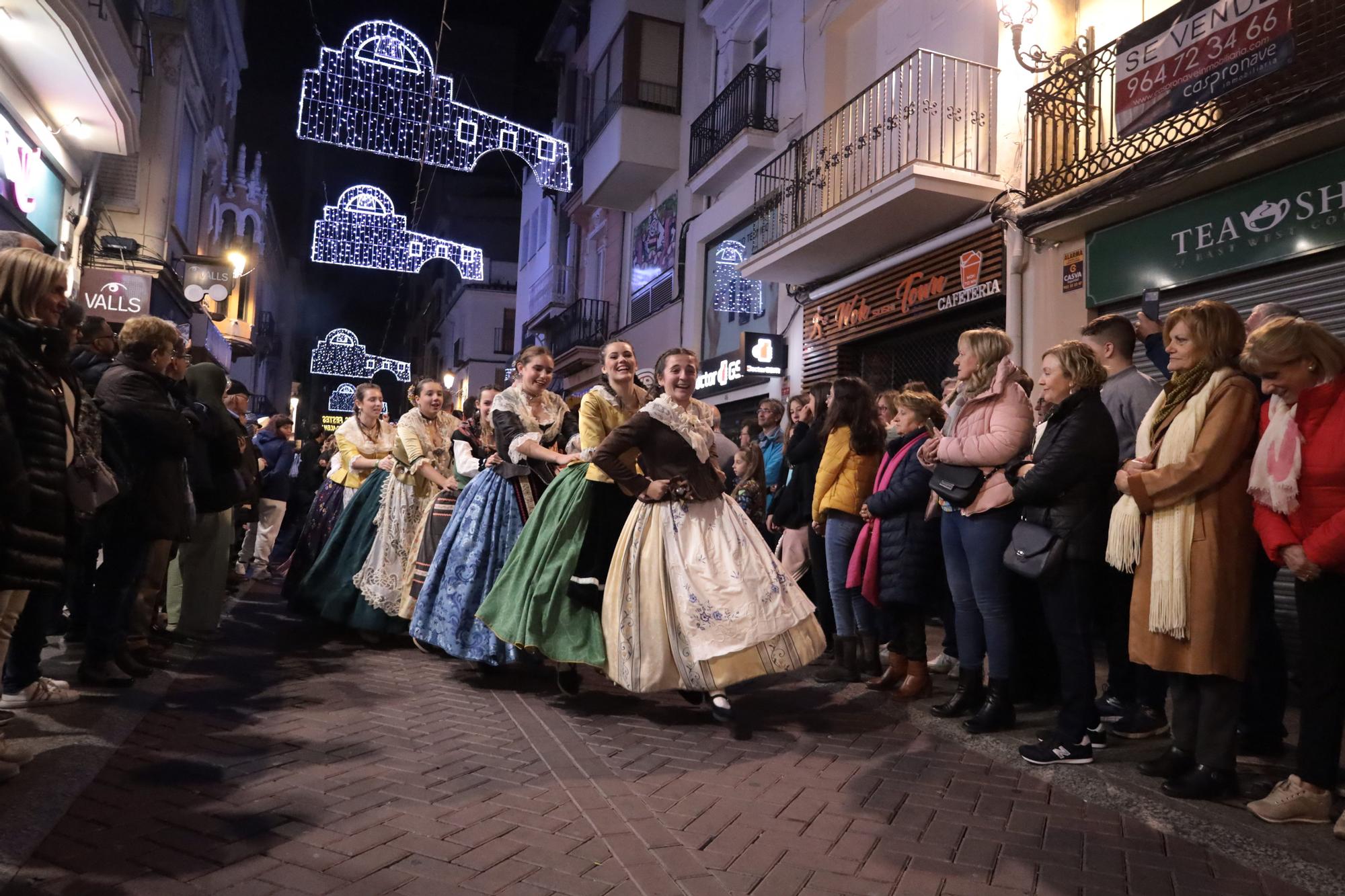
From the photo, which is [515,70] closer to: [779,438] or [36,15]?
[36,15]

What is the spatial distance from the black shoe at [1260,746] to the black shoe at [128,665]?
5.66 m

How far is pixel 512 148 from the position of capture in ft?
40.6

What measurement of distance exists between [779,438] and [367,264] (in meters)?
10.3

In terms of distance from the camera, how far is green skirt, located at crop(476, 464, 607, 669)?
5023 millimetres

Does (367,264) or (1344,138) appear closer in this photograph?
(1344,138)

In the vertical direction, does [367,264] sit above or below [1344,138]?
above

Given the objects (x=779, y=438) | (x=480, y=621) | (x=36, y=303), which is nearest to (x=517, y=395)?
(x=480, y=621)

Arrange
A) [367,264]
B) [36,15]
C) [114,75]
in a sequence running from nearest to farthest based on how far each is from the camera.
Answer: [36,15], [114,75], [367,264]

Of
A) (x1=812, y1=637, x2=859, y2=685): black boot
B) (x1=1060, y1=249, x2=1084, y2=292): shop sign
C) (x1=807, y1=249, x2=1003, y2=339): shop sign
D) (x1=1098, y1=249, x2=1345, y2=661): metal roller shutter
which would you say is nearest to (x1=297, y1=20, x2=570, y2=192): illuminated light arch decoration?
(x1=807, y1=249, x2=1003, y2=339): shop sign

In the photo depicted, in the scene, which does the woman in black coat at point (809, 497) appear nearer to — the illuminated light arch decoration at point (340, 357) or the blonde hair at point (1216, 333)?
the blonde hair at point (1216, 333)

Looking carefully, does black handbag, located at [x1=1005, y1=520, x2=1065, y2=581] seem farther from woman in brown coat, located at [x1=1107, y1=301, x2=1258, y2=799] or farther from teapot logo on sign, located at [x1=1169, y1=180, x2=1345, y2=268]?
teapot logo on sign, located at [x1=1169, y1=180, x2=1345, y2=268]

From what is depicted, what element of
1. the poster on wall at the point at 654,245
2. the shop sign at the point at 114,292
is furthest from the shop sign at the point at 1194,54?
the shop sign at the point at 114,292

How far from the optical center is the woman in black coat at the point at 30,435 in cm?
333

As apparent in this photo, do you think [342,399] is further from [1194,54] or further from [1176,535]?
[1176,535]
